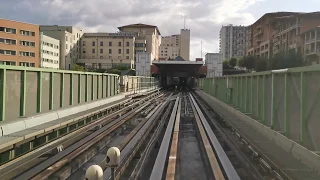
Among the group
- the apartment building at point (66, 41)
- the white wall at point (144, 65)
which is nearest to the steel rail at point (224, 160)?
the white wall at point (144, 65)

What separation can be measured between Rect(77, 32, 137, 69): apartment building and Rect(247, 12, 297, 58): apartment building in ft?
151

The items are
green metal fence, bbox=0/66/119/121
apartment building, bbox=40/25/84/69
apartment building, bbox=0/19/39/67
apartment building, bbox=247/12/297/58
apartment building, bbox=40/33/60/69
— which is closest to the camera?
green metal fence, bbox=0/66/119/121

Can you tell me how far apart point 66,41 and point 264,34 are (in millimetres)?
69618

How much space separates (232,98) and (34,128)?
40.1ft

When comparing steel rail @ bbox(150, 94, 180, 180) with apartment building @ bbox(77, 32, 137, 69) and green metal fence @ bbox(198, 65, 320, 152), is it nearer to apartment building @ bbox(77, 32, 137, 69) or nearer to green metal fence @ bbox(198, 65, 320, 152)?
green metal fence @ bbox(198, 65, 320, 152)

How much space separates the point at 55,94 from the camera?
47.1 ft

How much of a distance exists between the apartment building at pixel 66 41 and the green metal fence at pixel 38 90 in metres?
105

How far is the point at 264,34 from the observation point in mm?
116875

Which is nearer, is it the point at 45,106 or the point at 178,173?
the point at 178,173

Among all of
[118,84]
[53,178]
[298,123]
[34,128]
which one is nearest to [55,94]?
[34,128]

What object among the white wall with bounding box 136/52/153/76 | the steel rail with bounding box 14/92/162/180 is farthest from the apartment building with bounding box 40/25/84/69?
the steel rail with bounding box 14/92/162/180

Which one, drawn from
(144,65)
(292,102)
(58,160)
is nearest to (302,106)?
(292,102)

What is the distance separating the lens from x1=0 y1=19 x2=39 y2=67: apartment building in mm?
87250

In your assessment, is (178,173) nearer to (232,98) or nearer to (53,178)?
(53,178)
